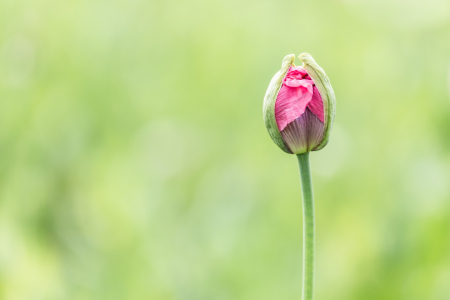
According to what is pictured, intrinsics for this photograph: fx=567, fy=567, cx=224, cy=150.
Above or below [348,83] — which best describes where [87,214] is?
below

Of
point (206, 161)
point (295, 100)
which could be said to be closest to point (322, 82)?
point (295, 100)

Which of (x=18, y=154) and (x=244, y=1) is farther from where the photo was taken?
(x=244, y=1)

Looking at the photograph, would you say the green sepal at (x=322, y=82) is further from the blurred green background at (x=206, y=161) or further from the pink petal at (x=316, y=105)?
the blurred green background at (x=206, y=161)

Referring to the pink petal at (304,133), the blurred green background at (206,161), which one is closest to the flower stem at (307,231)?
the pink petal at (304,133)

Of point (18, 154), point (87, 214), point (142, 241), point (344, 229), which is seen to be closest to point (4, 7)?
point (18, 154)

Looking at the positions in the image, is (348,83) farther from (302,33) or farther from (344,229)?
(344,229)

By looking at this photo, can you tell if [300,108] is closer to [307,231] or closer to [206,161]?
[307,231]
